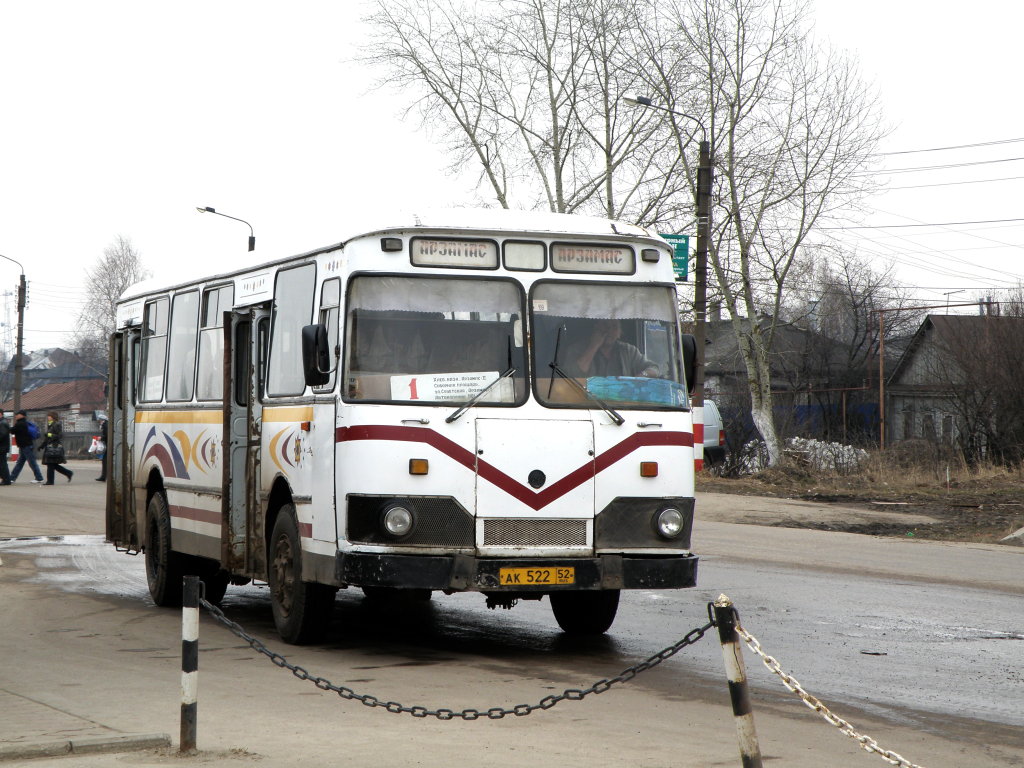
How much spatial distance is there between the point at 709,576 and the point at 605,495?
677 cm

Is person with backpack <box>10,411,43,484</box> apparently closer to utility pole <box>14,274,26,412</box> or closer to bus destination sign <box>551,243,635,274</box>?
utility pole <box>14,274,26,412</box>

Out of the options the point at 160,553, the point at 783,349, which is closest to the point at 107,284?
the point at 783,349

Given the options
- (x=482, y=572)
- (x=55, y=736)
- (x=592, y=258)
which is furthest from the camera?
(x=592, y=258)

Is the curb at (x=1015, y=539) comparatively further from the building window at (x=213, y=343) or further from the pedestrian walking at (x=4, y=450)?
the pedestrian walking at (x=4, y=450)

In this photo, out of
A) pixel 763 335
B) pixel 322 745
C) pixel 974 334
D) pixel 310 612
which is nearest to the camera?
pixel 322 745

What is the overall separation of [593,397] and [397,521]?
1605 millimetres

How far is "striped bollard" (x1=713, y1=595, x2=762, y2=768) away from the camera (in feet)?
17.5

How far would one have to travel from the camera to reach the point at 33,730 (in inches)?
279

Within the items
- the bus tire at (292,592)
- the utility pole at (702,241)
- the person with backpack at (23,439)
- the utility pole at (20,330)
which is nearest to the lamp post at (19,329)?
the utility pole at (20,330)

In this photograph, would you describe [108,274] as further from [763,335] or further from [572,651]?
[572,651]

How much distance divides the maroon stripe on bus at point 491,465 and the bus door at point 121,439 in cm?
573

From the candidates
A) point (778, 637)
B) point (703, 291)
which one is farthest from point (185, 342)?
point (703, 291)

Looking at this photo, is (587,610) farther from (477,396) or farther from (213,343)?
(213,343)

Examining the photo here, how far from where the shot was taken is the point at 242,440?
11844mm
